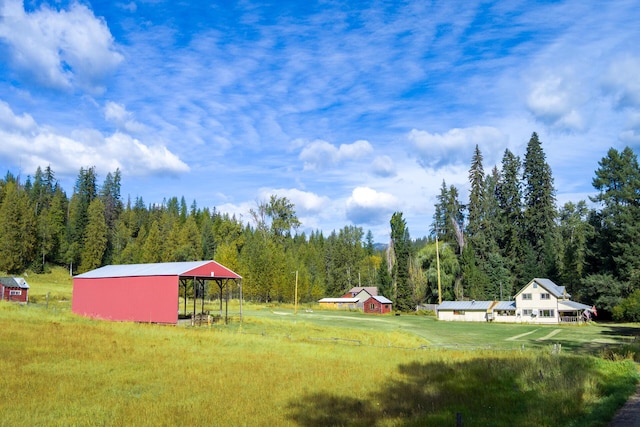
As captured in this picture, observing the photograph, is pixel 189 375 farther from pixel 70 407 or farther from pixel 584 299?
pixel 584 299

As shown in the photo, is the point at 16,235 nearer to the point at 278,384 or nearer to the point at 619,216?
the point at 278,384

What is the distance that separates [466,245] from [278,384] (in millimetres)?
83248

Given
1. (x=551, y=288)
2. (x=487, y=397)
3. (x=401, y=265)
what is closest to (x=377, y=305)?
(x=401, y=265)

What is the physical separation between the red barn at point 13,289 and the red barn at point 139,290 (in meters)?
15.0

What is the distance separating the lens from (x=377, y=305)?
290 feet

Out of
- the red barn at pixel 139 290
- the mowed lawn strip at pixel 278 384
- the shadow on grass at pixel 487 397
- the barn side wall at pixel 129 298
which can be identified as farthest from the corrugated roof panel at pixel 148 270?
the shadow on grass at pixel 487 397

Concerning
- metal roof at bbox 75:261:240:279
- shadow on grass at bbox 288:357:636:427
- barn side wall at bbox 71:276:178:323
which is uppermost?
metal roof at bbox 75:261:240:279

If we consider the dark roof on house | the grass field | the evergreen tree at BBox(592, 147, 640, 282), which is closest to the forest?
the evergreen tree at BBox(592, 147, 640, 282)

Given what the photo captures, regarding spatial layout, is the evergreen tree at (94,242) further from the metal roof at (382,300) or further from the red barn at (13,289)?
the metal roof at (382,300)

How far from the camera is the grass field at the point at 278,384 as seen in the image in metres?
12.8

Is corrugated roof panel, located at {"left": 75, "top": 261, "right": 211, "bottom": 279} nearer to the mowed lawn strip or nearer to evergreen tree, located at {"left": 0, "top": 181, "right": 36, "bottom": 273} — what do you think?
the mowed lawn strip

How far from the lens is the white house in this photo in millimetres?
66938

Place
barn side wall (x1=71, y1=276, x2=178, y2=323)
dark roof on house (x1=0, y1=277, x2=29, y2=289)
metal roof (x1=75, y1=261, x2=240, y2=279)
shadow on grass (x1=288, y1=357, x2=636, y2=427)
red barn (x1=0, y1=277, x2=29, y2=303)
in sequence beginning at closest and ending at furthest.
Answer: shadow on grass (x1=288, y1=357, x2=636, y2=427) < barn side wall (x1=71, y1=276, x2=178, y2=323) < metal roof (x1=75, y1=261, x2=240, y2=279) < red barn (x1=0, y1=277, x2=29, y2=303) < dark roof on house (x1=0, y1=277, x2=29, y2=289)

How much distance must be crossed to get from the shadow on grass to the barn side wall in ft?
79.8
